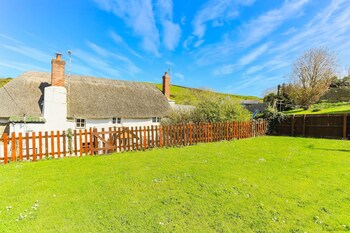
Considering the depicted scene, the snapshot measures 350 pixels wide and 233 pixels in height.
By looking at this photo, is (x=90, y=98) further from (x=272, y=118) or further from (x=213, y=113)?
(x=272, y=118)

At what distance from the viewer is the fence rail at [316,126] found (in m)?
15.9

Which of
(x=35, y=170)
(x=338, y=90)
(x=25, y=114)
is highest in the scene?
(x=338, y=90)

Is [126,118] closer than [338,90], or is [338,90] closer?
[126,118]

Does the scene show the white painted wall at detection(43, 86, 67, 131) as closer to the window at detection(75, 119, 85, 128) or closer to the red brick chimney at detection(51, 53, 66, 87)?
the red brick chimney at detection(51, 53, 66, 87)

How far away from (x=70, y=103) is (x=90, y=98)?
2125mm

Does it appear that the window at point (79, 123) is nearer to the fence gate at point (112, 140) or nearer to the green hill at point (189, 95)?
the fence gate at point (112, 140)

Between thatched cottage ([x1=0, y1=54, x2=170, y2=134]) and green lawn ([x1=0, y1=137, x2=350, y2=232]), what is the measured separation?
363 inches

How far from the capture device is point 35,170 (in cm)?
756

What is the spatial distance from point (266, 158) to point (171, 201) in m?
5.90

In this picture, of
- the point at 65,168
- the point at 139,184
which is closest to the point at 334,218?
the point at 139,184

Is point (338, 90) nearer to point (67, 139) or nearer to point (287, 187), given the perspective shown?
point (287, 187)

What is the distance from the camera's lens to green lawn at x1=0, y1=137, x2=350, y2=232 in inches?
148

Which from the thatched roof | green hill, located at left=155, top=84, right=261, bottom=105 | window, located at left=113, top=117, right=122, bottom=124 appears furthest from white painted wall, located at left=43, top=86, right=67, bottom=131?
green hill, located at left=155, top=84, right=261, bottom=105

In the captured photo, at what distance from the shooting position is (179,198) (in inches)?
186
